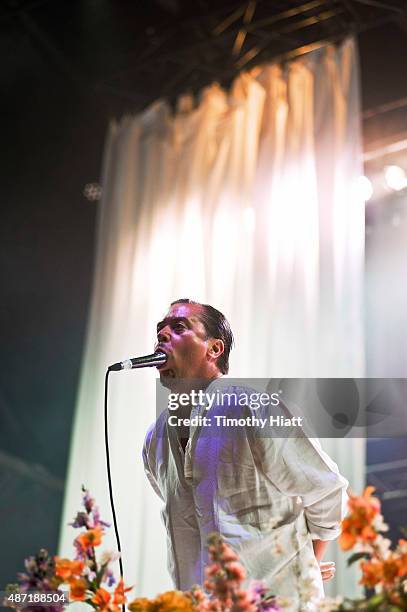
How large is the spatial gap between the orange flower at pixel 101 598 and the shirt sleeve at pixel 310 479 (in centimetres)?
38

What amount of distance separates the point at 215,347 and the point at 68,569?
23.0 inches

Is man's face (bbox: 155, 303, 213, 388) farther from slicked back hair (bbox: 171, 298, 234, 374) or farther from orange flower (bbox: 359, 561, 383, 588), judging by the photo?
orange flower (bbox: 359, 561, 383, 588)

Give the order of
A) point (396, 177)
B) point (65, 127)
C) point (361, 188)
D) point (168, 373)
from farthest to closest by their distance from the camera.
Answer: point (65, 127) → point (396, 177) → point (361, 188) → point (168, 373)

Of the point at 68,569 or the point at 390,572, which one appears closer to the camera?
the point at 390,572

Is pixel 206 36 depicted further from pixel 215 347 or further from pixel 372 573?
pixel 372 573

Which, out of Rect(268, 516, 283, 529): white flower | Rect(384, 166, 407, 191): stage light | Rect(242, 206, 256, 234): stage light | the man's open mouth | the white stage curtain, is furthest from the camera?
Rect(384, 166, 407, 191): stage light

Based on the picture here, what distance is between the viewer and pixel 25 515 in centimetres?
341

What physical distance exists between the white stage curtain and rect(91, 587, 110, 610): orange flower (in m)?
1.50

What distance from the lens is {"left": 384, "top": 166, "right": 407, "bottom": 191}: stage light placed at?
3.64 m

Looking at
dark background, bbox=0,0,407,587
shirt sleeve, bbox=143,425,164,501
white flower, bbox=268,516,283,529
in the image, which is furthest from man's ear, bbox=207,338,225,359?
dark background, bbox=0,0,407,587

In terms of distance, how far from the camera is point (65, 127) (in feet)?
12.9

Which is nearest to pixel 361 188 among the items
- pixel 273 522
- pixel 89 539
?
pixel 273 522

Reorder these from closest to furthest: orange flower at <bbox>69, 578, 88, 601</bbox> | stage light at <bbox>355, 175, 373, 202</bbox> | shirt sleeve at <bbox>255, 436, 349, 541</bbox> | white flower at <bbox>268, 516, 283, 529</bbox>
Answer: orange flower at <bbox>69, 578, 88, 601</bbox>, white flower at <bbox>268, 516, 283, 529</bbox>, shirt sleeve at <bbox>255, 436, 349, 541</bbox>, stage light at <bbox>355, 175, 373, 202</bbox>

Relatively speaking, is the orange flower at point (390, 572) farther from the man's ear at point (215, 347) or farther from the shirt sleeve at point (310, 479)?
the man's ear at point (215, 347)
